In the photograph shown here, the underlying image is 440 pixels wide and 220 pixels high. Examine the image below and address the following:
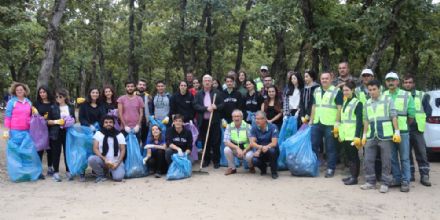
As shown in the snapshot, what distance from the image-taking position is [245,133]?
303 inches

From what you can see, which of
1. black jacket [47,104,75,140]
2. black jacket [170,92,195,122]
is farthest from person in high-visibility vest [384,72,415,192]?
black jacket [47,104,75,140]

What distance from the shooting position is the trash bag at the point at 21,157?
7.32 meters

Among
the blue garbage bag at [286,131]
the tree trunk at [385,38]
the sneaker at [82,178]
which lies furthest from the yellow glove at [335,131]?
the sneaker at [82,178]

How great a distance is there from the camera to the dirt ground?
5.34 m

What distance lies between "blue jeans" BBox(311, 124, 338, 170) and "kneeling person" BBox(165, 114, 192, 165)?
215 centimetres

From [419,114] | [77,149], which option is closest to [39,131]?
[77,149]

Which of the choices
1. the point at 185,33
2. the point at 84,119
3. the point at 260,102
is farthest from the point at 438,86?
the point at 84,119

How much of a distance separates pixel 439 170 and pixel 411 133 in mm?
1742

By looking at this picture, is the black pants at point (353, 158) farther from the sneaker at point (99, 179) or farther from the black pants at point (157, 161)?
the sneaker at point (99, 179)

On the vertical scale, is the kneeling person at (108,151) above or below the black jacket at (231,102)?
below

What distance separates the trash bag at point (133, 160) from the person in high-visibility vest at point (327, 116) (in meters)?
2.98

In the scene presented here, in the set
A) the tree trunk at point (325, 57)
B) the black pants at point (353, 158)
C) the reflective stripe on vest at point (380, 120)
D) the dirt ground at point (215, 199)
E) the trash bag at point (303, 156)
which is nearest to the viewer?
the dirt ground at point (215, 199)

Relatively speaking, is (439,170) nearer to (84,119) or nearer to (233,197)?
(233,197)

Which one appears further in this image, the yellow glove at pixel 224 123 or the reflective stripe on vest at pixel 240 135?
the yellow glove at pixel 224 123
